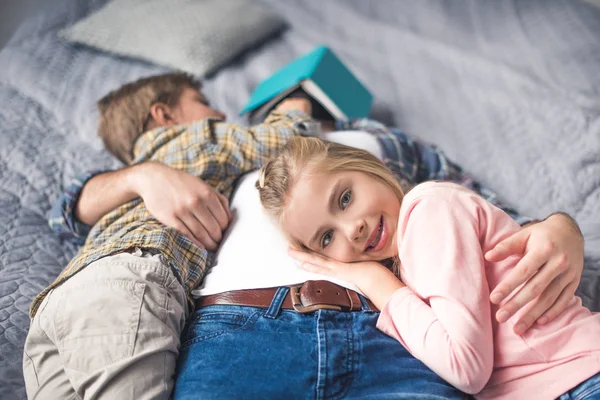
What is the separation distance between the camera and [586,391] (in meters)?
0.80

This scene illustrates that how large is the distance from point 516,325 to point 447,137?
890 millimetres

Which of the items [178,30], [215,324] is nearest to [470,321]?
[215,324]

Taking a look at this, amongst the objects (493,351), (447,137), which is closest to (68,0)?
(447,137)

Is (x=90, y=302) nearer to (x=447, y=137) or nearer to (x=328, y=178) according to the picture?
(x=328, y=178)

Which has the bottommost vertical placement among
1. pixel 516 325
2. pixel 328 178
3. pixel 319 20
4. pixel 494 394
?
Result: pixel 494 394

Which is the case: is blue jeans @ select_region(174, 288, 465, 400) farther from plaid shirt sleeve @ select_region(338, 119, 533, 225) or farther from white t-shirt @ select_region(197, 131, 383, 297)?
plaid shirt sleeve @ select_region(338, 119, 533, 225)

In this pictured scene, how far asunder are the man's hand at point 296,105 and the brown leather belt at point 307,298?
69 centimetres

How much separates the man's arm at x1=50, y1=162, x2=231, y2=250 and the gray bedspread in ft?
0.39

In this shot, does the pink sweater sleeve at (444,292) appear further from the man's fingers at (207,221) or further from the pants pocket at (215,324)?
the man's fingers at (207,221)

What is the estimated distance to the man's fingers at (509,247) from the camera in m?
0.80

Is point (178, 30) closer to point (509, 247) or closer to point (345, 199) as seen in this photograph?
point (345, 199)

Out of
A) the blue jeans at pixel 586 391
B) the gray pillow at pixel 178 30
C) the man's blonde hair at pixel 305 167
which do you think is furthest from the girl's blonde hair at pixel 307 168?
the gray pillow at pixel 178 30

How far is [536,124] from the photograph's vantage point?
152cm

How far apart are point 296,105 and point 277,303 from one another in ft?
2.49
